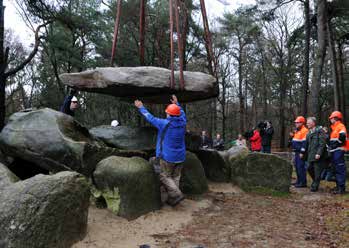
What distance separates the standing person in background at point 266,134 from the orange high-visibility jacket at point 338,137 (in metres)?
4.11

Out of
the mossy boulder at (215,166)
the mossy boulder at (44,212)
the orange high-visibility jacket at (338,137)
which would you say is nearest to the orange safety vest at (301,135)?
the orange high-visibility jacket at (338,137)

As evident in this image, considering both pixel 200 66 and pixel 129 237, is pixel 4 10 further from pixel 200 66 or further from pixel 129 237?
pixel 200 66

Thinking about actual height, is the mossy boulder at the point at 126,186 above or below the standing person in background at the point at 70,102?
below

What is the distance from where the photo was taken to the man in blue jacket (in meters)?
5.45

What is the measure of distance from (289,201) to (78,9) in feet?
44.9

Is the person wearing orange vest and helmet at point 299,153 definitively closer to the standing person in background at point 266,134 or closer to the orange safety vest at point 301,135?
the orange safety vest at point 301,135

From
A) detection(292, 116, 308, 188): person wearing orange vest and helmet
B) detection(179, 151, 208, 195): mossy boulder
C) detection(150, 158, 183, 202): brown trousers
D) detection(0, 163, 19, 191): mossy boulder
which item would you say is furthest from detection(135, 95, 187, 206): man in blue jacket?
detection(292, 116, 308, 188): person wearing orange vest and helmet

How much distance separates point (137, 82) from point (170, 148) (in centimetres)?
136

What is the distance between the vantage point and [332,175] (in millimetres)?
8859

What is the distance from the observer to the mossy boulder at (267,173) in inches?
281

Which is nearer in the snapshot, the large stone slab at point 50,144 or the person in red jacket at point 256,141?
the large stone slab at point 50,144

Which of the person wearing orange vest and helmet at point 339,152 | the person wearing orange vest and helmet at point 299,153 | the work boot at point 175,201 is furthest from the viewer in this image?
the person wearing orange vest and helmet at point 299,153

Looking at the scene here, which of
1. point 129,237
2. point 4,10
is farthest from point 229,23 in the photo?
point 129,237

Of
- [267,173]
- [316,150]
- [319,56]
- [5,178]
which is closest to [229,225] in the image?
[267,173]
